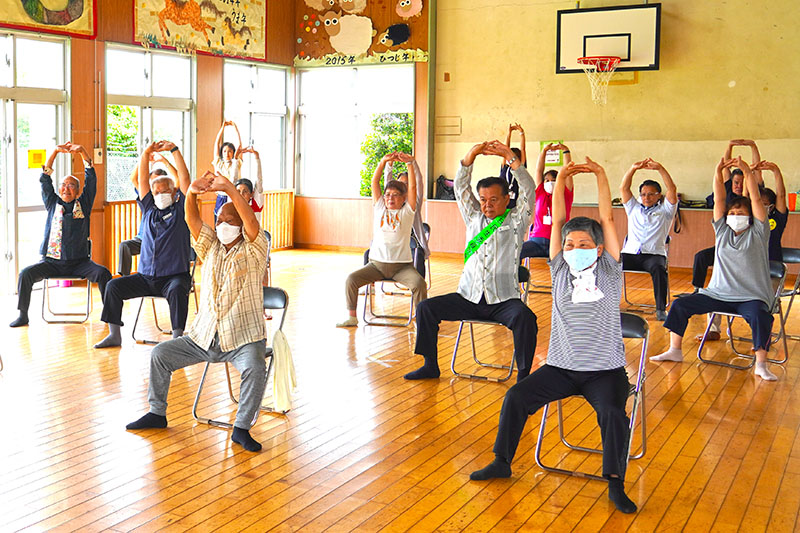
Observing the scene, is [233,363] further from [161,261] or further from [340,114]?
[340,114]

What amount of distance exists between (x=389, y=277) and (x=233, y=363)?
127 inches

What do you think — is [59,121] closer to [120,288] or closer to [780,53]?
[120,288]

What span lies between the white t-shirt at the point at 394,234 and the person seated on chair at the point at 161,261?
5.88 ft

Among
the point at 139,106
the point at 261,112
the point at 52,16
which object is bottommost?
the point at 139,106

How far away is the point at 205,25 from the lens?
1247 cm

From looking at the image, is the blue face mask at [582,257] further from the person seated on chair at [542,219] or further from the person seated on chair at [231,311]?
the person seated on chair at [542,219]

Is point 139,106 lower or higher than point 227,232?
higher

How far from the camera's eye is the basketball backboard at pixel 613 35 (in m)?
12.5

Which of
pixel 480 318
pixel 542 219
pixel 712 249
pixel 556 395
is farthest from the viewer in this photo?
pixel 542 219

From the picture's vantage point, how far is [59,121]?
10.4 metres

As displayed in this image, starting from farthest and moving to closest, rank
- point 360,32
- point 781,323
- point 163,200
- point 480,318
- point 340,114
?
1. point 340,114
2. point 360,32
3. point 781,323
4. point 163,200
5. point 480,318

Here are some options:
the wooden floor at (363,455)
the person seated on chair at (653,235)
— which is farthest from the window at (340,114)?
the wooden floor at (363,455)

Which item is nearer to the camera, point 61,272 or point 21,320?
point 61,272

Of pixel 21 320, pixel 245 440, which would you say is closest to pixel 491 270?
pixel 245 440
